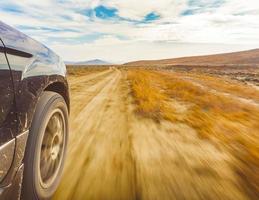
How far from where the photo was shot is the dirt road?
9.35ft

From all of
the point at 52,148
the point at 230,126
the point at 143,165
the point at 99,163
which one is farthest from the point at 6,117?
the point at 230,126

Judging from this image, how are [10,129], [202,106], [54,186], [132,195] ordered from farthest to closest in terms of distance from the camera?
[202,106], [132,195], [54,186], [10,129]

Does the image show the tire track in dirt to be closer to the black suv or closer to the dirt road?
the dirt road

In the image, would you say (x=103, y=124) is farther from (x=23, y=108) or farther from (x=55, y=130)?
(x=23, y=108)

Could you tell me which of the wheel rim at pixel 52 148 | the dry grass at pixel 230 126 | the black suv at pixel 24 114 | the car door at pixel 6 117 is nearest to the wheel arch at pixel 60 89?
the black suv at pixel 24 114

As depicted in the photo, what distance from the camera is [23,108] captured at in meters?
1.75

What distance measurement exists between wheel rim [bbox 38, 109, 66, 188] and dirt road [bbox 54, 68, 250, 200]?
0.31 metres

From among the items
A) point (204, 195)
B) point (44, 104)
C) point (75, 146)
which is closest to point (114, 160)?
point (75, 146)

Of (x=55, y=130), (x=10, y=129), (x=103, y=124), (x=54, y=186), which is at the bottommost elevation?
(x=103, y=124)

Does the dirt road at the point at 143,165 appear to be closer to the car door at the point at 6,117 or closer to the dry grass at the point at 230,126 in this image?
the dry grass at the point at 230,126

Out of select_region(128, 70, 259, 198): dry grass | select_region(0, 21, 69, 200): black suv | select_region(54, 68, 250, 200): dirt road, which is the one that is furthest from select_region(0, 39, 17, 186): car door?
select_region(128, 70, 259, 198): dry grass

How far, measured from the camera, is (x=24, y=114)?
5.78 feet

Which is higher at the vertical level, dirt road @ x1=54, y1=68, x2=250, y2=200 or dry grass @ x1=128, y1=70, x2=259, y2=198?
dirt road @ x1=54, y1=68, x2=250, y2=200

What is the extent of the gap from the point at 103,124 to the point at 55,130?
336 cm
